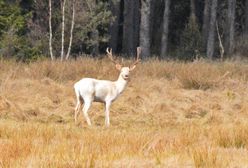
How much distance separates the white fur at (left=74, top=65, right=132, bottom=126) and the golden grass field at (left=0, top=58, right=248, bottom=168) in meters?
0.41

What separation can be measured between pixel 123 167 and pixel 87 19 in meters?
20.3

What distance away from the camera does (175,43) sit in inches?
1898

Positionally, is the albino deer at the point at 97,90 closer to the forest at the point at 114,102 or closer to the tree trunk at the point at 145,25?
the forest at the point at 114,102

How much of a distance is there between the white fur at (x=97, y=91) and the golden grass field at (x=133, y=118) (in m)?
0.41

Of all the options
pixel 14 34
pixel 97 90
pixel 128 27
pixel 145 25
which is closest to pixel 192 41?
pixel 128 27

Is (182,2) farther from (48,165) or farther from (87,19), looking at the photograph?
(48,165)

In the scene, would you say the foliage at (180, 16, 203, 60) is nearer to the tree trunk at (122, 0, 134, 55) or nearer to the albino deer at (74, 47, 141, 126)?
the tree trunk at (122, 0, 134, 55)

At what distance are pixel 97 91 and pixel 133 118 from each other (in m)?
2.09

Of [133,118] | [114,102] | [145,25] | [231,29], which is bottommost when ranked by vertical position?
[133,118]

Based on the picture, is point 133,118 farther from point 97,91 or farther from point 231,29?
point 231,29

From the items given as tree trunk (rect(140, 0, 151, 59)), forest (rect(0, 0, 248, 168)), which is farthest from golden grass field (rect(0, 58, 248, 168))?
tree trunk (rect(140, 0, 151, 59))

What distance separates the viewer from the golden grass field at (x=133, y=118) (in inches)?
321

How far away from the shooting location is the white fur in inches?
Answer: 521

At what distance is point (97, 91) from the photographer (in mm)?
13414
